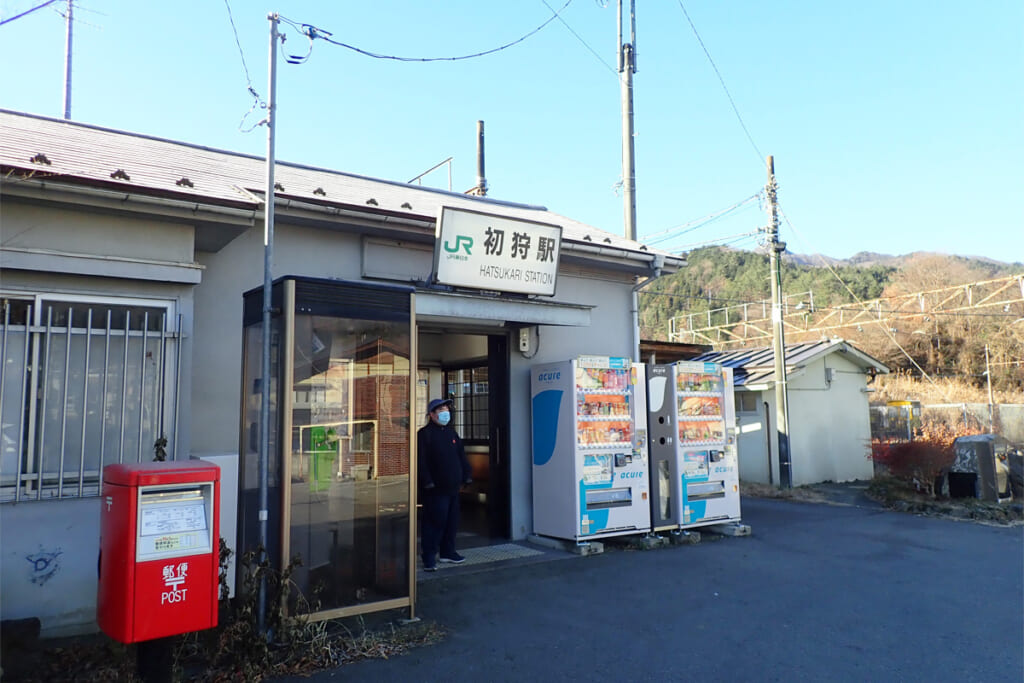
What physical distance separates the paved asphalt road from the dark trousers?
0.37 meters

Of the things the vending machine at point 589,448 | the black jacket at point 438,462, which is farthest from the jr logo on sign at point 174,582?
the vending machine at point 589,448

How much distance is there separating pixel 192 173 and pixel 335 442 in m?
3.68

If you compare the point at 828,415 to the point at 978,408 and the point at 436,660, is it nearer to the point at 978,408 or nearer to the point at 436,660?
the point at 978,408

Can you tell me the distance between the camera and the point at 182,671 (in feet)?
13.8

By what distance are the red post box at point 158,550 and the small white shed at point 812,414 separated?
45.1 feet

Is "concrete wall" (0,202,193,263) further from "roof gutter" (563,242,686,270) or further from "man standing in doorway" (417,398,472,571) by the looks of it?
"roof gutter" (563,242,686,270)

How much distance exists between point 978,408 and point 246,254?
19.9 metres

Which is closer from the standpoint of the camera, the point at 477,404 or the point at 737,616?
the point at 737,616

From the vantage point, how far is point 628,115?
12.6 metres

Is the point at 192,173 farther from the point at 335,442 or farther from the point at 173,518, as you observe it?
the point at 173,518

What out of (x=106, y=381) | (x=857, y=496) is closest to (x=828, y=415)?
(x=857, y=496)

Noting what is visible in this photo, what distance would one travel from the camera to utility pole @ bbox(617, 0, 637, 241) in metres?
11.9

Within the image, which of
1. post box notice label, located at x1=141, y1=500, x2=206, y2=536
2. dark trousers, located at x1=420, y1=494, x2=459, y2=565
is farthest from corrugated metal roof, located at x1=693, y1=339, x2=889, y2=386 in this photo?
post box notice label, located at x1=141, y1=500, x2=206, y2=536

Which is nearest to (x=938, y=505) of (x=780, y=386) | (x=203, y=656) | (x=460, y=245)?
(x=780, y=386)
